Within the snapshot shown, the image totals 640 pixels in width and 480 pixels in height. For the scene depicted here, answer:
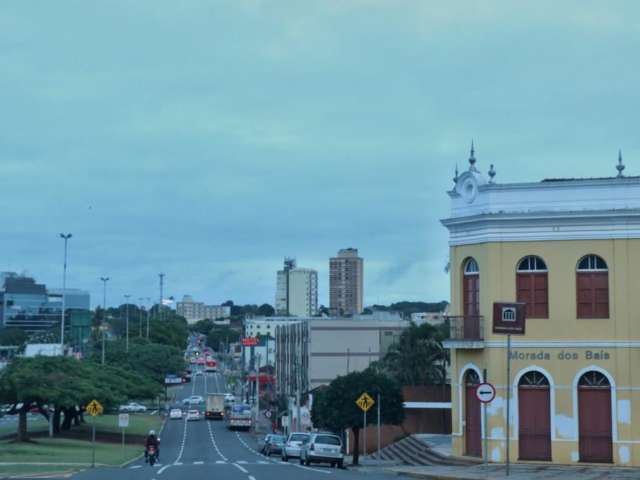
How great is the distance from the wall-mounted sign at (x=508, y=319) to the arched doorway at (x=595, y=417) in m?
4.73

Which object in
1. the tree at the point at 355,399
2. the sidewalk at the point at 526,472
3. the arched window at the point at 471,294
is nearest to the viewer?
the sidewalk at the point at 526,472

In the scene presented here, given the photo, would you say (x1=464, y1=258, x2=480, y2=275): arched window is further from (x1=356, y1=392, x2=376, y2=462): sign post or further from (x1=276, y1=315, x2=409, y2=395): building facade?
Answer: (x1=276, y1=315, x2=409, y2=395): building facade

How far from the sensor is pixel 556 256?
112 ft

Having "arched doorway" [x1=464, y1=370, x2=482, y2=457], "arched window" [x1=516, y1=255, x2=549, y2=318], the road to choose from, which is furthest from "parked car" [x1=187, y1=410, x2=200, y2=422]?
"arched window" [x1=516, y1=255, x2=549, y2=318]

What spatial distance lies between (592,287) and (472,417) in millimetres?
5796

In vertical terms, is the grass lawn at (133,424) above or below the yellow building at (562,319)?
below

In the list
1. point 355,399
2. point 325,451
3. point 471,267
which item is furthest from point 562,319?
point 355,399

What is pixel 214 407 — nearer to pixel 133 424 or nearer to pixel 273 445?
pixel 133 424

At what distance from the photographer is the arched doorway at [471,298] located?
115 ft

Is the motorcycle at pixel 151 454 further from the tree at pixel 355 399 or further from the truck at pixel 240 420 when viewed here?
the truck at pixel 240 420

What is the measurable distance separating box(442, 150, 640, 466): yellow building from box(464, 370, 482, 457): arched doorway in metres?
0.11

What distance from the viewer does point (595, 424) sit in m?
33.5

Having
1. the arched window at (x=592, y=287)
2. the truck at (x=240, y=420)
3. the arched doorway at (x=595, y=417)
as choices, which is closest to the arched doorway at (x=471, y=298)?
the arched window at (x=592, y=287)

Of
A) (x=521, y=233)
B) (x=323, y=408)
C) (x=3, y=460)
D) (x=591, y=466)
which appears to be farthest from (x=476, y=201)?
(x=3, y=460)
